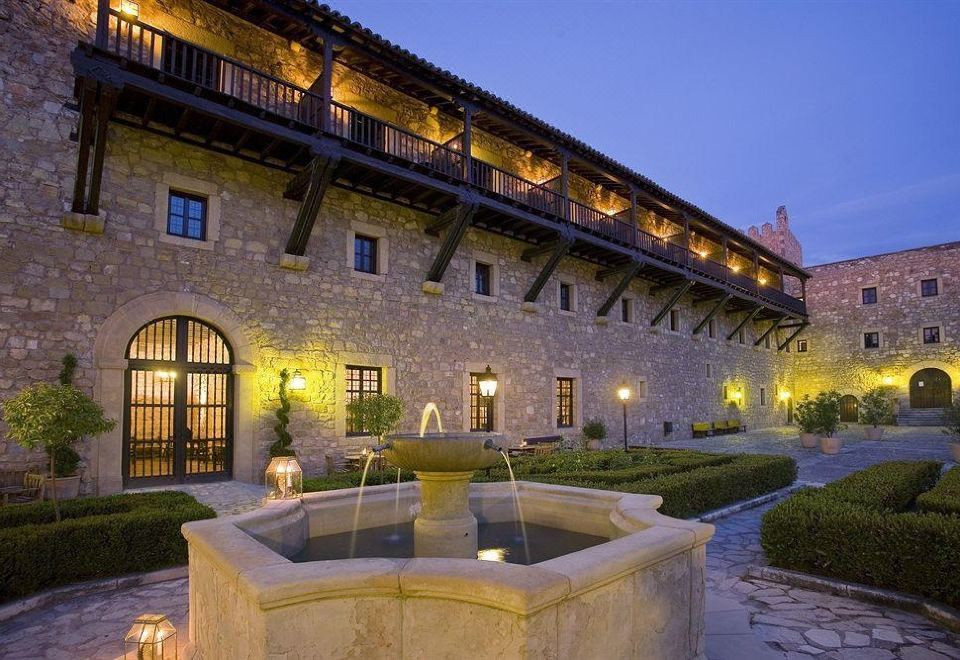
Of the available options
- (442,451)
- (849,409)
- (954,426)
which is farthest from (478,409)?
(849,409)

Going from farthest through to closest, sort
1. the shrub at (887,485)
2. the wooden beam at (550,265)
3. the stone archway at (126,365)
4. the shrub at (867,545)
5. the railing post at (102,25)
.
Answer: the wooden beam at (550,265)
the stone archway at (126,365)
the railing post at (102,25)
the shrub at (887,485)
the shrub at (867,545)

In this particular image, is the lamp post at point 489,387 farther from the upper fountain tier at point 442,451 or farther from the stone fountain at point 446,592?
the upper fountain tier at point 442,451

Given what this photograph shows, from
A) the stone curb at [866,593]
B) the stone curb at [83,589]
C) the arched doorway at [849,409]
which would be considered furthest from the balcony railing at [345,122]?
Answer: the arched doorway at [849,409]

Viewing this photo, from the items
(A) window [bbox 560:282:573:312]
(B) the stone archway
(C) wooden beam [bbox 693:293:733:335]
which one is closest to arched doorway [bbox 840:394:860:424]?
(C) wooden beam [bbox 693:293:733:335]

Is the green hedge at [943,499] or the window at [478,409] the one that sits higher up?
the window at [478,409]

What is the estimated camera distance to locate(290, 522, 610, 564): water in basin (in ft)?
15.0

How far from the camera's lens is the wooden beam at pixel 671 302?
19.3m

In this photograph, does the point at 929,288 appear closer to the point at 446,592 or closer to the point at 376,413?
the point at 376,413

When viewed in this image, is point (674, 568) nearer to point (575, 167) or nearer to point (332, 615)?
point (332, 615)

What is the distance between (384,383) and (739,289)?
1684 centimetres

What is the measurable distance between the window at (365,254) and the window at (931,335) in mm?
28050

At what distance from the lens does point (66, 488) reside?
7910 millimetres

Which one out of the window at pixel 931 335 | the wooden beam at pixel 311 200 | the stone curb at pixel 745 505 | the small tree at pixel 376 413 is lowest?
the stone curb at pixel 745 505

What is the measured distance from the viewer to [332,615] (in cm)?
257
